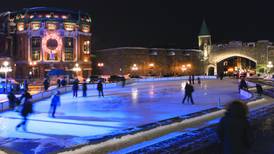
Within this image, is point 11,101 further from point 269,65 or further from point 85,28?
point 269,65

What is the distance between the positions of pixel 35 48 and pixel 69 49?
20.8 ft

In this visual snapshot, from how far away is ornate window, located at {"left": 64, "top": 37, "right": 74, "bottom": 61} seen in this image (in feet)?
231

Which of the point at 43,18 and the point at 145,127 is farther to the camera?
the point at 43,18

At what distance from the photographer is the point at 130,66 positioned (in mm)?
73750

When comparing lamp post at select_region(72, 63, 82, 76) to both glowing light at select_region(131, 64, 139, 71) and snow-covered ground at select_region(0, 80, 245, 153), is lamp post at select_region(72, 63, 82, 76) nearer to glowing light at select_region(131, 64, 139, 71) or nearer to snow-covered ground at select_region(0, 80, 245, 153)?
glowing light at select_region(131, 64, 139, 71)

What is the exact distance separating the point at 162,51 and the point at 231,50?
15.6 m

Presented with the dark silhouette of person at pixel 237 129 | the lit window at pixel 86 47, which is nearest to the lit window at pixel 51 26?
the lit window at pixel 86 47

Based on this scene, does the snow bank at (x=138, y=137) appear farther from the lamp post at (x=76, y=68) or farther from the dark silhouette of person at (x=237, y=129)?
the lamp post at (x=76, y=68)

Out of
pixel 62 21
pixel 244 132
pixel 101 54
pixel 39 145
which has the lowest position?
pixel 39 145

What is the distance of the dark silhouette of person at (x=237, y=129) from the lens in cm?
527

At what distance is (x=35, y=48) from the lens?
69.1m

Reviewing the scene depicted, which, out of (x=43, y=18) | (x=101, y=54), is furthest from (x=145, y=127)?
(x=101, y=54)

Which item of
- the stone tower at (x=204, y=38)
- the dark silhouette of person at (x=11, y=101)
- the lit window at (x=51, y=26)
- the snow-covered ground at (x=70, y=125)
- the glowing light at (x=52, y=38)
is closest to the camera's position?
the snow-covered ground at (x=70, y=125)

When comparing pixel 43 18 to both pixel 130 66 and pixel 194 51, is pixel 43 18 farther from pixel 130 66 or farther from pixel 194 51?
pixel 194 51
